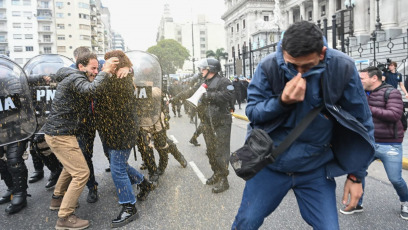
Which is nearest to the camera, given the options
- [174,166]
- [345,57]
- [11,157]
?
[345,57]

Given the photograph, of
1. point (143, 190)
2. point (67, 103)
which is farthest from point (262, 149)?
point (143, 190)

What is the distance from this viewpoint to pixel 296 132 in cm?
191

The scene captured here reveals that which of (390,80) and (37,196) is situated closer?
(37,196)

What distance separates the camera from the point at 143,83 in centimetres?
416

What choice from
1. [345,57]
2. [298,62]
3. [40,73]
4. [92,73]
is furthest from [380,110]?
[40,73]

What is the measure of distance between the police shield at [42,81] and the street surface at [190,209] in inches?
48.7

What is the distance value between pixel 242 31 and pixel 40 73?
60725 millimetres

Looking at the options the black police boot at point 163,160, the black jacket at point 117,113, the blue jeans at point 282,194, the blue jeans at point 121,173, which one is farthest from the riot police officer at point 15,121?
the blue jeans at point 282,194

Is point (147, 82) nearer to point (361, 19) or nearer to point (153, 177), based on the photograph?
point (153, 177)

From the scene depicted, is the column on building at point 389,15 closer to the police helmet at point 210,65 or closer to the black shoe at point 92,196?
the police helmet at point 210,65

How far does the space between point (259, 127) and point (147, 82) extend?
7.76ft

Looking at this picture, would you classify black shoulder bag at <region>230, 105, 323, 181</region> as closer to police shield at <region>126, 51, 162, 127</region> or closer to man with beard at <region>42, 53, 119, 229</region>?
man with beard at <region>42, 53, 119, 229</region>

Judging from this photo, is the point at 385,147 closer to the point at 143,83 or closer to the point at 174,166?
the point at 143,83

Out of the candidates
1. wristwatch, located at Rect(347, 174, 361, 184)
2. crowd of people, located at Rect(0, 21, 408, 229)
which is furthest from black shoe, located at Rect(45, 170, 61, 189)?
wristwatch, located at Rect(347, 174, 361, 184)
